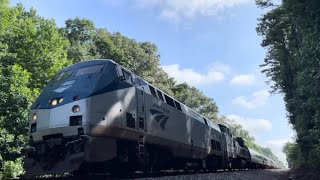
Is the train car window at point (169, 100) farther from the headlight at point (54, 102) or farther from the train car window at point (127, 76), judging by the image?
the headlight at point (54, 102)

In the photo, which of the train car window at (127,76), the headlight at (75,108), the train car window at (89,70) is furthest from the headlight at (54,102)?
the train car window at (127,76)

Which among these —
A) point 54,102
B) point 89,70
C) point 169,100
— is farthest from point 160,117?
point 54,102

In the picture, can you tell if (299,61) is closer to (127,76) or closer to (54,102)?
(127,76)

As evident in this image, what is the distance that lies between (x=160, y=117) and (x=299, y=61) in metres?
11.9

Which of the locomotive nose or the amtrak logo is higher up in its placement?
the amtrak logo

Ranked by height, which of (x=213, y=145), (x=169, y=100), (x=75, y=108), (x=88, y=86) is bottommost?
(x=213, y=145)

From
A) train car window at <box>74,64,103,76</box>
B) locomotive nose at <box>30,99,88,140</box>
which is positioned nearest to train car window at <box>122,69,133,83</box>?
train car window at <box>74,64,103,76</box>

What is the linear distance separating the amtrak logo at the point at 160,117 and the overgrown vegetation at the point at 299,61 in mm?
7779

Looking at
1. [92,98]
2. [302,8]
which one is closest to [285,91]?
[302,8]

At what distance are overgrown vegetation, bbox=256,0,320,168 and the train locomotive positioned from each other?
8.43 meters

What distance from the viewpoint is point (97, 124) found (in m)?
9.31

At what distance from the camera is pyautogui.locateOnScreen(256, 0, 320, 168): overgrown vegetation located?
1652cm

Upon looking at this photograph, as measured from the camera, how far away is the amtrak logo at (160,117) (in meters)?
12.8

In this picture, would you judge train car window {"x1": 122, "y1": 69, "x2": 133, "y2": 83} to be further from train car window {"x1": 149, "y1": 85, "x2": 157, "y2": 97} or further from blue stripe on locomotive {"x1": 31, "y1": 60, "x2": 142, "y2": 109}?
train car window {"x1": 149, "y1": 85, "x2": 157, "y2": 97}
